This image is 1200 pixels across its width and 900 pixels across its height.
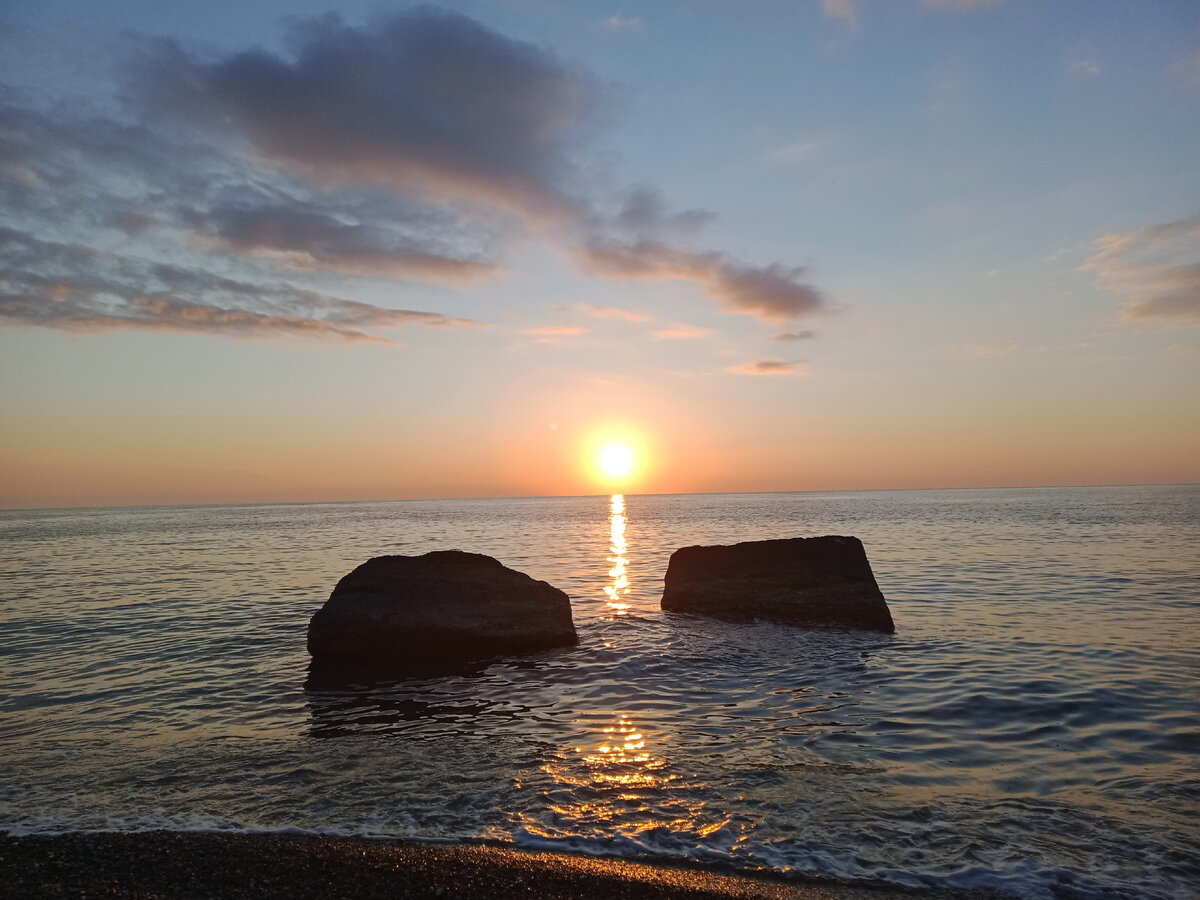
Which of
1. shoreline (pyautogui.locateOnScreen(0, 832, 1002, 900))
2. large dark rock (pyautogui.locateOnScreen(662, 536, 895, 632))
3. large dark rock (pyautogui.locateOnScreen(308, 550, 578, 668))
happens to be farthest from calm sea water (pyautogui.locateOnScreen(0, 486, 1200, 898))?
large dark rock (pyautogui.locateOnScreen(662, 536, 895, 632))

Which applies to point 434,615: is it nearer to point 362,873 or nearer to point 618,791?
point 618,791

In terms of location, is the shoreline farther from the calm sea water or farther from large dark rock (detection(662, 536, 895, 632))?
large dark rock (detection(662, 536, 895, 632))

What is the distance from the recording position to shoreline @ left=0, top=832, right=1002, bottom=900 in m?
5.45

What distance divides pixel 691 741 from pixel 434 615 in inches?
287

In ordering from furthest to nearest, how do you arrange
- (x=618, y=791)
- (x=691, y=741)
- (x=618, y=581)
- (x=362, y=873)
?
(x=618, y=581) → (x=691, y=741) → (x=618, y=791) → (x=362, y=873)

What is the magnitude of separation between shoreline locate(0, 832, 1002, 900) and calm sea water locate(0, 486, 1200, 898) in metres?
0.30

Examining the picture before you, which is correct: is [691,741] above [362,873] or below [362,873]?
below

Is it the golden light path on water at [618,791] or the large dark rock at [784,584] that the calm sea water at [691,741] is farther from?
the large dark rock at [784,584]

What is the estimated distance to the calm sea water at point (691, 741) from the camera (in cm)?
657

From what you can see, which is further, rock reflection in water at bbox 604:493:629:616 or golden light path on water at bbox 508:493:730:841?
rock reflection in water at bbox 604:493:629:616

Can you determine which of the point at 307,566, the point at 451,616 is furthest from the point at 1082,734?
the point at 307,566

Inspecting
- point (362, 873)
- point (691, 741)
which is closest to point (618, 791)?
point (691, 741)

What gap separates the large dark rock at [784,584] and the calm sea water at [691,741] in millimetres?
1105

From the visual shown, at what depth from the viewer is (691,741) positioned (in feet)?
30.2
